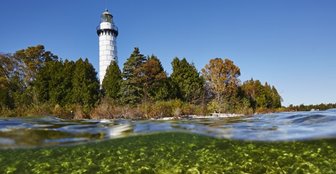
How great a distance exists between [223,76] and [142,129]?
35293 millimetres

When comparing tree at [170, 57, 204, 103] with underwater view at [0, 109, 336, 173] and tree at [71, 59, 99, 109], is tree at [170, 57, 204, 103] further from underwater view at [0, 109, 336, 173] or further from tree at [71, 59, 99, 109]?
underwater view at [0, 109, 336, 173]

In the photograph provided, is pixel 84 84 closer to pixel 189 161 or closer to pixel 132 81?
pixel 132 81

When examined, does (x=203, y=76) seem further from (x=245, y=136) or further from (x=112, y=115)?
(x=245, y=136)

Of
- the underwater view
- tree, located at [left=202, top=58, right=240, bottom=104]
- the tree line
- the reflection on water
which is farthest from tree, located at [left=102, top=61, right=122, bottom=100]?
the reflection on water

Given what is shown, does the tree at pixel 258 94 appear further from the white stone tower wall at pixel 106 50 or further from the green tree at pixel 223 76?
the white stone tower wall at pixel 106 50

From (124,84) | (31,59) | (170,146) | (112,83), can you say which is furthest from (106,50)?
(170,146)

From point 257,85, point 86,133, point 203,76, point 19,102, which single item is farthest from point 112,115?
point 257,85

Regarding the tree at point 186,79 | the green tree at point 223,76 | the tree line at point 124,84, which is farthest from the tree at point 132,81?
the green tree at point 223,76

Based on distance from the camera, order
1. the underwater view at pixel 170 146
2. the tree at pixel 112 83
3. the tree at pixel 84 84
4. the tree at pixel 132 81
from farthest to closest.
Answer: the tree at pixel 112 83 < the tree at pixel 84 84 < the tree at pixel 132 81 < the underwater view at pixel 170 146

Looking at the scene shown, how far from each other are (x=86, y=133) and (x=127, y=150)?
3.05 metres

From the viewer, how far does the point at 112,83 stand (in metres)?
41.5

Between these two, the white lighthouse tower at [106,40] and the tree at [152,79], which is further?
the white lighthouse tower at [106,40]

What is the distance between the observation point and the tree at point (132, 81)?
121ft

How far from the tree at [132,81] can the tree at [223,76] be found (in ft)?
36.7
